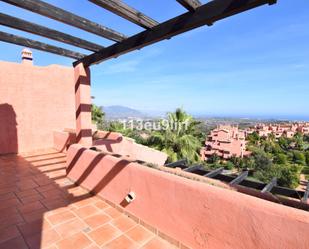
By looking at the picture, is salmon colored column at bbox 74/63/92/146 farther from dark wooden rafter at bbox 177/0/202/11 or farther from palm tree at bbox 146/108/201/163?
palm tree at bbox 146/108/201/163

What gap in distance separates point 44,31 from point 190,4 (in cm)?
224

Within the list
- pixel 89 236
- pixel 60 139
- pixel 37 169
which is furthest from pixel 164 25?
pixel 60 139

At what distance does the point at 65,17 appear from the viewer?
7.94ft

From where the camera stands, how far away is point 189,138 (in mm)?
11867

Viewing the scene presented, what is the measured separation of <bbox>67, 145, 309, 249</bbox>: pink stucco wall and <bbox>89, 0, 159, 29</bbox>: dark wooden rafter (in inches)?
74.5

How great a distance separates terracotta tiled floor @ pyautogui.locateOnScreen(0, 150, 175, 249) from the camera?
2176 mm

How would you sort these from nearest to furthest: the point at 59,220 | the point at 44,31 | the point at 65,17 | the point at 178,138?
the point at 65,17
the point at 59,220
the point at 44,31
the point at 178,138

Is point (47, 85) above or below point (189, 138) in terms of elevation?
above

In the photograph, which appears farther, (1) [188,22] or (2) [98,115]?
(2) [98,115]

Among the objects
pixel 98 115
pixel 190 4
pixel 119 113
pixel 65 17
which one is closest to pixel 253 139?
pixel 119 113

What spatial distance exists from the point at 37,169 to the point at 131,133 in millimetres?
11319

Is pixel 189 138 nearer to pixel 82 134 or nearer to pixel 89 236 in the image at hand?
pixel 82 134

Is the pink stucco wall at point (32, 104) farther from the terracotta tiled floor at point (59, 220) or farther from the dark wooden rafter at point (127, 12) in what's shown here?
the dark wooden rafter at point (127, 12)

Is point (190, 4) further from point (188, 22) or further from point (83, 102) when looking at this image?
point (83, 102)
